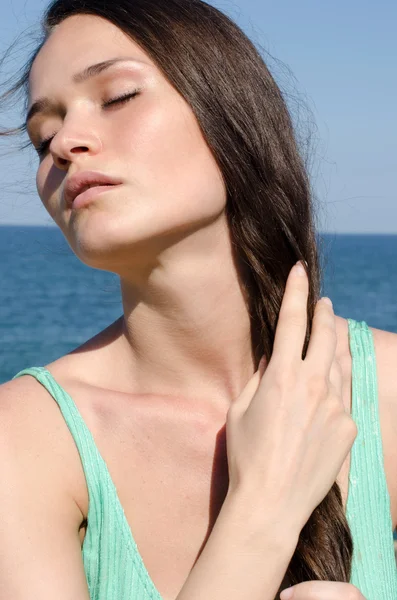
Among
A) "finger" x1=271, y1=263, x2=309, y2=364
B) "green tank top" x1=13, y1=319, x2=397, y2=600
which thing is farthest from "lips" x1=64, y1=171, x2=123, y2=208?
"finger" x1=271, y1=263, x2=309, y2=364

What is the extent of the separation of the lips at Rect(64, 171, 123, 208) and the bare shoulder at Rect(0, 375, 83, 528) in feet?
2.04

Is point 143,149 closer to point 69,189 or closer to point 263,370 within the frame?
point 69,189

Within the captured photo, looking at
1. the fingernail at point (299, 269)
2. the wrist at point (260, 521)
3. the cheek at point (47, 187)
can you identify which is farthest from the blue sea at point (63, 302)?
the wrist at point (260, 521)

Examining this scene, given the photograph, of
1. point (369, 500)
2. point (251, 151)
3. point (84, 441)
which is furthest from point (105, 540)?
point (251, 151)

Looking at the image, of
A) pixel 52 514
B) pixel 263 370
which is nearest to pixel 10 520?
pixel 52 514

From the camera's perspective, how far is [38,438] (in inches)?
102

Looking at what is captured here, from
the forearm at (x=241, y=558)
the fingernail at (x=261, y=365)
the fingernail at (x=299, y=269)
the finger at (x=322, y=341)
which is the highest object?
the fingernail at (x=299, y=269)

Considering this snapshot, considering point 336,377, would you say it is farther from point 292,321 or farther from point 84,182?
point 84,182

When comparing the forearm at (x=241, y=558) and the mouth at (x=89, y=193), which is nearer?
the forearm at (x=241, y=558)

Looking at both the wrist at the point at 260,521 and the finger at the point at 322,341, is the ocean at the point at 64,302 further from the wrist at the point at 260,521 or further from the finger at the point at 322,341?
the wrist at the point at 260,521

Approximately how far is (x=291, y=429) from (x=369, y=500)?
0.48 metres

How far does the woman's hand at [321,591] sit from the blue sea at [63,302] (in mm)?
1166

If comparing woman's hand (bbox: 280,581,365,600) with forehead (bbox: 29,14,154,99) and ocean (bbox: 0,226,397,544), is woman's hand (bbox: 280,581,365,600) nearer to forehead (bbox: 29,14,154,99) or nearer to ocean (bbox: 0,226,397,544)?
ocean (bbox: 0,226,397,544)

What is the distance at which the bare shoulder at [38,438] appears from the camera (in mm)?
2531
